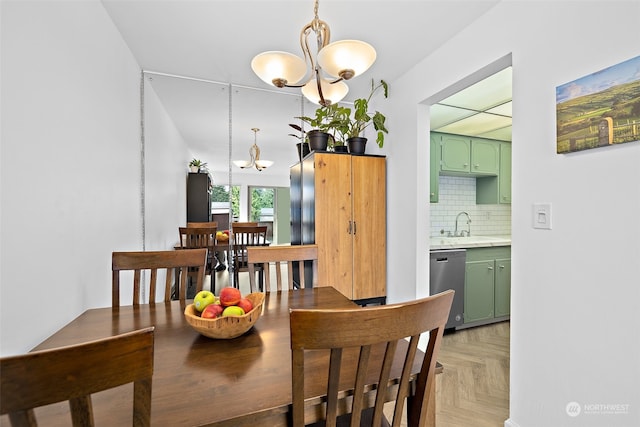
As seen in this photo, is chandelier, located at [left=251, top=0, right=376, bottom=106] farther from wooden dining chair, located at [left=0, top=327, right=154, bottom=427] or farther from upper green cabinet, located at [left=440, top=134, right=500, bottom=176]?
upper green cabinet, located at [left=440, top=134, right=500, bottom=176]

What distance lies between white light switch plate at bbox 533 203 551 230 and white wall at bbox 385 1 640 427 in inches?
1.1

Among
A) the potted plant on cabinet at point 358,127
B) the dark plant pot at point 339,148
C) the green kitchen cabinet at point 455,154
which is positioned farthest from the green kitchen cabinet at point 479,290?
the dark plant pot at point 339,148

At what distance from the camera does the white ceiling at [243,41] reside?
1.78m

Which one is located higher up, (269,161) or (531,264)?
(269,161)

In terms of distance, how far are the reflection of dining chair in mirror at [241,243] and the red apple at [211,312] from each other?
1.85 meters

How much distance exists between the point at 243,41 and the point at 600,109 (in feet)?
7.18

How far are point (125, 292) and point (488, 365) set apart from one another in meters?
2.90

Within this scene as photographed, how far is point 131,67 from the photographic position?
231 cm

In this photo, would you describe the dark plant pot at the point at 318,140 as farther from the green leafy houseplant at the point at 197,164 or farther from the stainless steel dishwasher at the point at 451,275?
the stainless steel dishwasher at the point at 451,275

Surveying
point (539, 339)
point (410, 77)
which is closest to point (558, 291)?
point (539, 339)

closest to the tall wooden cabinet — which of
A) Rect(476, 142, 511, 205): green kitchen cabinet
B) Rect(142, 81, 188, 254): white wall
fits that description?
Rect(142, 81, 188, 254): white wall

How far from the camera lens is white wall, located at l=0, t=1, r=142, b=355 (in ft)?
3.44

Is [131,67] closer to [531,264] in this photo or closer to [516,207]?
[516,207]

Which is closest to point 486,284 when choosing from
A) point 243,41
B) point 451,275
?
point 451,275
